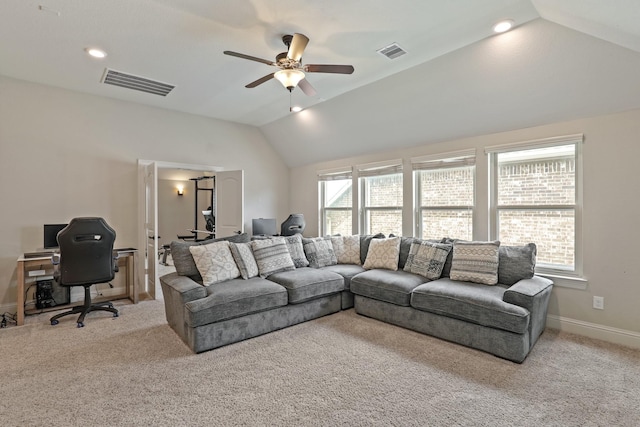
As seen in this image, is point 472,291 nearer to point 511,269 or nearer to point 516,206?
point 511,269

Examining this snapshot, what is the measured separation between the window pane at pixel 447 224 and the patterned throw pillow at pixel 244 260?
256 cm

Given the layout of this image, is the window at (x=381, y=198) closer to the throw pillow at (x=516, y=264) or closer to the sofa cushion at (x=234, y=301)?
the throw pillow at (x=516, y=264)

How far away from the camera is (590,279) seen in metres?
3.26

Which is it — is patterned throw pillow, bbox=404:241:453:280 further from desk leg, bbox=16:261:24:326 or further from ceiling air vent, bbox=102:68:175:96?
desk leg, bbox=16:261:24:326

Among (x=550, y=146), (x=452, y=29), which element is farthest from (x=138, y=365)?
(x=550, y=146)

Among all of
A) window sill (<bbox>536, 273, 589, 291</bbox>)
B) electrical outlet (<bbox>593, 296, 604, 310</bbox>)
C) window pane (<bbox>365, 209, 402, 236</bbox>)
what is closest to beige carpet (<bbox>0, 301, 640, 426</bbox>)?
electrical outlet (<bbox>593, 296, 604, 310</bbox>)

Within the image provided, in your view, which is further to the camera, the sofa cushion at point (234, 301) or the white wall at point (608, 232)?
the white wall at point (608, 232)

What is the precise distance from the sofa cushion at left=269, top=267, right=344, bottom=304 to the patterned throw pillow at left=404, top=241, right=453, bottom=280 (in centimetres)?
91

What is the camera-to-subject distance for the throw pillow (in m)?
3.31

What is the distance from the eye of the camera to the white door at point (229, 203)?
5320 millimetres

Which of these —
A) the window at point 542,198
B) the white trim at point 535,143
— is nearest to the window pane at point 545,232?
the window at point 542,198

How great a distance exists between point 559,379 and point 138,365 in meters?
3.34

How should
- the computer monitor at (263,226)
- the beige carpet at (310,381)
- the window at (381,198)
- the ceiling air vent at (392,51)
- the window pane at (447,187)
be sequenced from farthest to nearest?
the computer monitor at (263,226) → the window at (381,198) → the window pane at (447,187) → the ceiling air vent at (392,51) → the beige carpet at (310,381)

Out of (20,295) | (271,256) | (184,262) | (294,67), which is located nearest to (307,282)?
(271,256)
